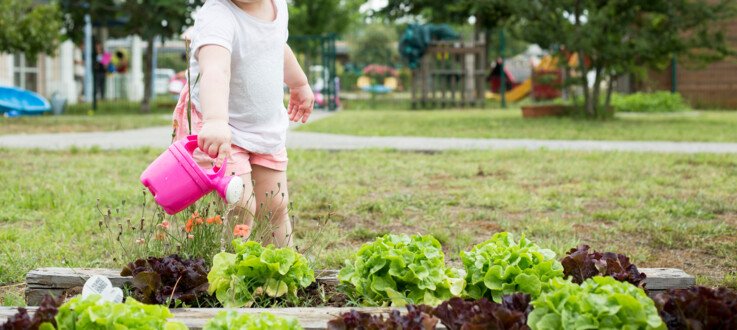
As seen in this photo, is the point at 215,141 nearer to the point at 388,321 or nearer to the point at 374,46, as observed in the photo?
the point at 388,321

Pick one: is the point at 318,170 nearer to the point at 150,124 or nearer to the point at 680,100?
the point at 150,124

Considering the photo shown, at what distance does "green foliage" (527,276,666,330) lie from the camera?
6.03 feet

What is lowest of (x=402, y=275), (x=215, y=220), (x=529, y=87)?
(x=402, y=275)

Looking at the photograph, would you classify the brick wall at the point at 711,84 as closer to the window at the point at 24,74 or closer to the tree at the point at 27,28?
the tree at the point at 27,28

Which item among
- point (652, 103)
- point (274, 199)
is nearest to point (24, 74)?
point (652, 103)

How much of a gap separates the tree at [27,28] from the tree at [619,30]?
772cm

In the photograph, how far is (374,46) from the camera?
180 feet

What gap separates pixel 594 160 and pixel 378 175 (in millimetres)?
1977

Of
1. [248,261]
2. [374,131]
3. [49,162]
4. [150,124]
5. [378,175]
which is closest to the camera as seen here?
[248,261]

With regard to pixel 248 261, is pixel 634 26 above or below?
above

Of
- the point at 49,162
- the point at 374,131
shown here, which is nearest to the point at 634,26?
the point at 374,131

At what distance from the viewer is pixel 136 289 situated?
2.52 meters

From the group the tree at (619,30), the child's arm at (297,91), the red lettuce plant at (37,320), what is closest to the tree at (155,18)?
the tree at (619,30)

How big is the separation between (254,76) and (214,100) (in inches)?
18.2
